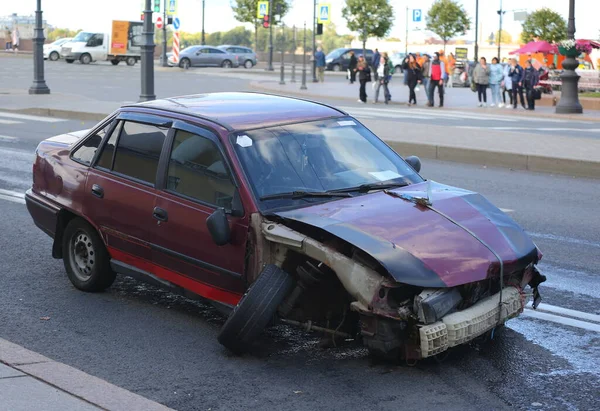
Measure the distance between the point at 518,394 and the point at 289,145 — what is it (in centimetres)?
221

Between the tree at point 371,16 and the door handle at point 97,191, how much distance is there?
6648 cm

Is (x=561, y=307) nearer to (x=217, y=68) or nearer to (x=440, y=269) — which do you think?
(x=440, y=269)

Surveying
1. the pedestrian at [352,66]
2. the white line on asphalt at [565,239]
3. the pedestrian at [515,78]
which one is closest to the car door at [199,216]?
the white line on asphalt at [565,239]

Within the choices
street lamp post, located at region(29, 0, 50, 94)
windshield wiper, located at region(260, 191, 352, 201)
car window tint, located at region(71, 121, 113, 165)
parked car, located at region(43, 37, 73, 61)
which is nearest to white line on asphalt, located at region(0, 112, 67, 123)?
street lamp post, located at region(29, 0, 50, 94)

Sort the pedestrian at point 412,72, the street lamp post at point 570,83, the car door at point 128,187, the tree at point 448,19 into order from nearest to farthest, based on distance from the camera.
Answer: the car door at point 128,187 < the street lamp post at point 570,83 < the pedestrian at point 412,72 < the tree at point 448,19

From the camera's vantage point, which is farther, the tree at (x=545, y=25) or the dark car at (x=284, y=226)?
the tree at (x=545, y=25)

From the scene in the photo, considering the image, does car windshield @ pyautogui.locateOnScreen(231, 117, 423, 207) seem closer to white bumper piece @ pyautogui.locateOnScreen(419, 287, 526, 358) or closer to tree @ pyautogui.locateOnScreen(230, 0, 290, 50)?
white bumper piece @ pyautogui.locateOnScreen(419, 287, 526, 358)

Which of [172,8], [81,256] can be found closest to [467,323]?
[81,256]

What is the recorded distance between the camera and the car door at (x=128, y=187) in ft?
21.8

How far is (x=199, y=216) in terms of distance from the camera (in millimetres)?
6152

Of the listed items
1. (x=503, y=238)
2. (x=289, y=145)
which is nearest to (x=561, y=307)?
(x=503, y=238)

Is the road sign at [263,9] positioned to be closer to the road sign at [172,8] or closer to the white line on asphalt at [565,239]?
the road sign at [172,8]

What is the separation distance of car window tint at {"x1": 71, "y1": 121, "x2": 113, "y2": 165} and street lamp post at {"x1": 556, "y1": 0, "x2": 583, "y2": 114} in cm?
2213

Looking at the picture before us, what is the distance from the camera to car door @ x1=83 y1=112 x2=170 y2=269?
664 cm
